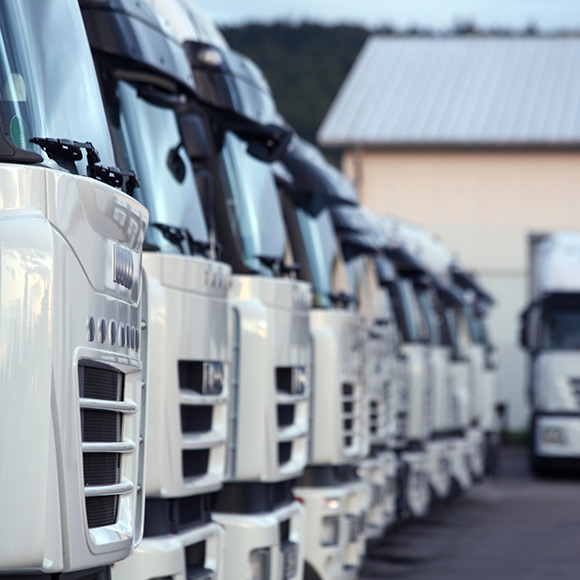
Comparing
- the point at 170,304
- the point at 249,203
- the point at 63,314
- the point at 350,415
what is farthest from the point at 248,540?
the point at 63,314

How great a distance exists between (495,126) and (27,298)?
27626 mm

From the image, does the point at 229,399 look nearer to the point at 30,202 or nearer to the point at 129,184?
the point at 129,184

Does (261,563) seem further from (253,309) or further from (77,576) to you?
(77,576)

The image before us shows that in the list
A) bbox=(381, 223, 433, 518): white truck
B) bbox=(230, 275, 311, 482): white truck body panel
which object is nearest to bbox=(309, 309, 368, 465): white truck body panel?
bbox=(230, 275, 311, 482): white truck body panel

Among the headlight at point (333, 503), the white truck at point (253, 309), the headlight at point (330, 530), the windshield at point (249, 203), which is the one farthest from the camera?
the headlight at point (333, 503)

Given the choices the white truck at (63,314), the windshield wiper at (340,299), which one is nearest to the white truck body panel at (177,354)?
the white truck at (63,314)

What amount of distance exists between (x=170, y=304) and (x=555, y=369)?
14.9m

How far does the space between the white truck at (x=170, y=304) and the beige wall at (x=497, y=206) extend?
2423cm

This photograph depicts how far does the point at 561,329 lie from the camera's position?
1947 cm

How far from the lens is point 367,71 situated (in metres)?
33.5

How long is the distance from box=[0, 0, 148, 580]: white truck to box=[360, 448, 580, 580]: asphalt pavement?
6448mm

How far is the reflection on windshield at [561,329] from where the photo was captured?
19.4m

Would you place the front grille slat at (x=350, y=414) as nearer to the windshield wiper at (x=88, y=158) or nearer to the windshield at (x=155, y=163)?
the windshield at (x=155, y=163)

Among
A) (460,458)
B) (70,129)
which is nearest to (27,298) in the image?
(70,129)
